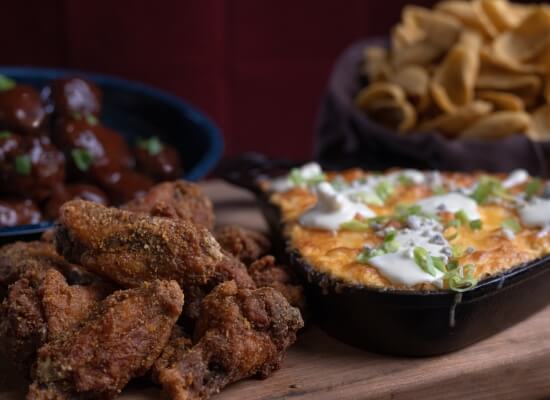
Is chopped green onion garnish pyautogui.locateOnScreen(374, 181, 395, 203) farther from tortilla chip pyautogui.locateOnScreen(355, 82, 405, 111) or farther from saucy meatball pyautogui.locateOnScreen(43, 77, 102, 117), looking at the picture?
saucy meatball pyautogui.locateOnScreen(43, 77, 102, 117)

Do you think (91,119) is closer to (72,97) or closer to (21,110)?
(72,97)

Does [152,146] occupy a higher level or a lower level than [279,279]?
higher

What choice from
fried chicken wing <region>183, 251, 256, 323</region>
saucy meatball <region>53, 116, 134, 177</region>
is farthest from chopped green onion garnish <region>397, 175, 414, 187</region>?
saucy meatball <region>53, 116, 134, 177</region>

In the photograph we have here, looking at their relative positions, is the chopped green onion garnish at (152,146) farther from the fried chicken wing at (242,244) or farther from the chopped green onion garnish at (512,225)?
the chopped green onion garnish at (512,225)

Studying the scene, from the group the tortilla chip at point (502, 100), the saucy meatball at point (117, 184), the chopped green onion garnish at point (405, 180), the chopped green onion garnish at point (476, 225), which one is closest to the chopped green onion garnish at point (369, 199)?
the chopped green onion garnish at point (405, 180)

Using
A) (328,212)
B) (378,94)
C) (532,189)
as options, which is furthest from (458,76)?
(328,212)

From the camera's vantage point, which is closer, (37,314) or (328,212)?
(37,314)
